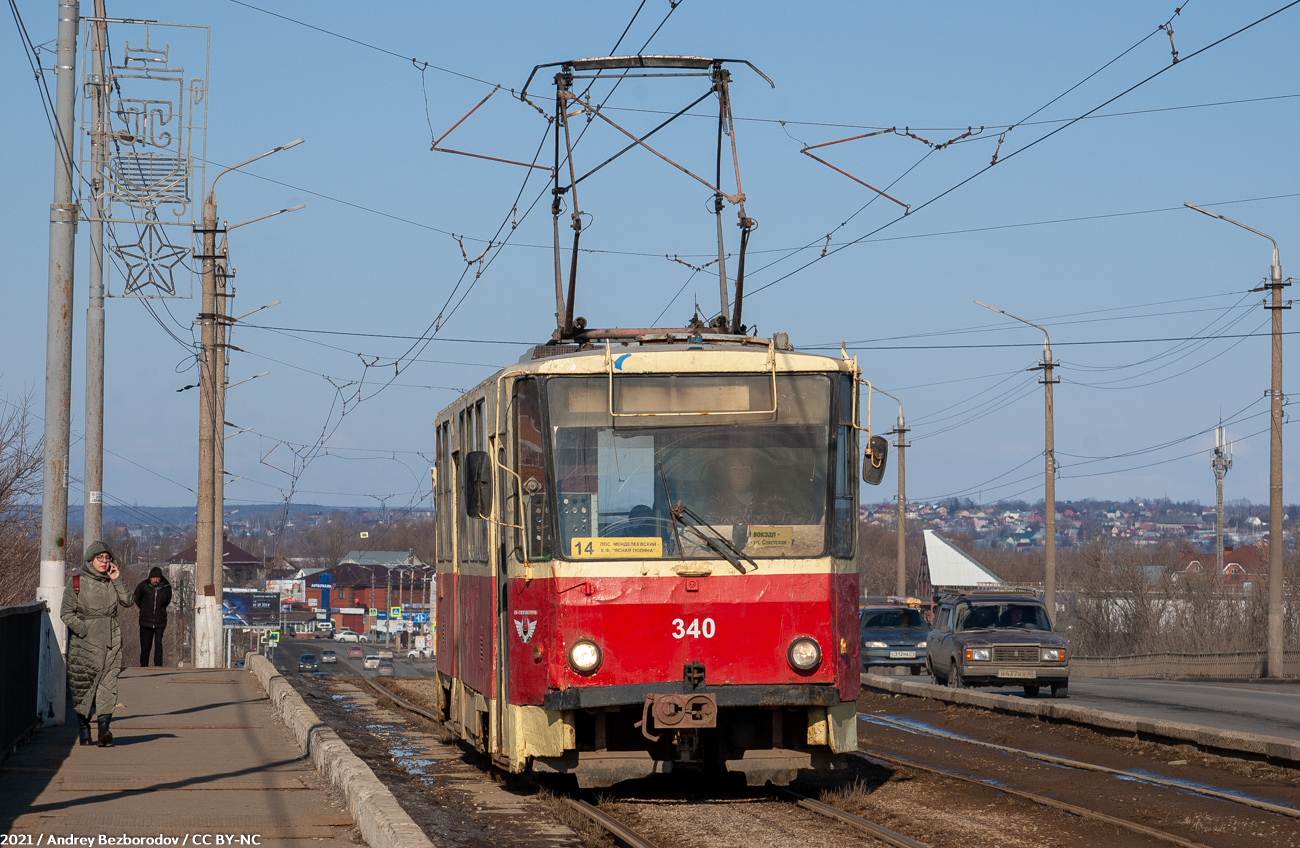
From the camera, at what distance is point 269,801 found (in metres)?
10.1

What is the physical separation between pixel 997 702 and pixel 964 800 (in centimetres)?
737

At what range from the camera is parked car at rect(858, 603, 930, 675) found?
101 ft

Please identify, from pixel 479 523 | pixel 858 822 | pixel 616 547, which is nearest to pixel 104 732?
pixel 479 523

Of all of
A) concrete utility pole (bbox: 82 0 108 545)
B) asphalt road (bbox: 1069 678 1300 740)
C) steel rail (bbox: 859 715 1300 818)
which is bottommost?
asphalt road (bbox: 1069 678 1300 740)

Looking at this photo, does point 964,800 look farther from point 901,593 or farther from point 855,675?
point 901,593

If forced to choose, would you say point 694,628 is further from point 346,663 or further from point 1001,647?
point 346,663

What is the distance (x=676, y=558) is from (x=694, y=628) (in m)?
0.48

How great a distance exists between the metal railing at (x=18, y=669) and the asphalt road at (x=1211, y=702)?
472 inches

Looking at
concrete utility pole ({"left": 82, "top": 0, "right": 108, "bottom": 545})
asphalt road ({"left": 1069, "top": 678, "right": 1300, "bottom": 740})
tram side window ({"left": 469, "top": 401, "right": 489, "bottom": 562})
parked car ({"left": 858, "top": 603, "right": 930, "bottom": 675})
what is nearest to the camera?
tram side window ({"left": 469, "top": 401, "right": 489, "bottom": 562})

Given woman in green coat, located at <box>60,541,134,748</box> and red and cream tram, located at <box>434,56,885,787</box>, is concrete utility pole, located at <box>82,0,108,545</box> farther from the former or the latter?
red and cream tram, located at <box>434,56,885,787</box>

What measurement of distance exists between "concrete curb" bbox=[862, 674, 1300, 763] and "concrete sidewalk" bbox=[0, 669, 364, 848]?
759 centimetres

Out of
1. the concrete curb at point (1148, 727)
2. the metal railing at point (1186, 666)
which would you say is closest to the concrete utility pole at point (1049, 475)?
the metal railing at point (1186, 666)

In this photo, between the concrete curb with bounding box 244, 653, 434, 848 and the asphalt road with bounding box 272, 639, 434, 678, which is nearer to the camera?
the concrete curb with bounding box 244, 653, 434, 848

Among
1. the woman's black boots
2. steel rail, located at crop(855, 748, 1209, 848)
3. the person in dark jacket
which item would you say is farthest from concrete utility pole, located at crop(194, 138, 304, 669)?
steel rail, located at crop(855, 748, 1209, 848)
